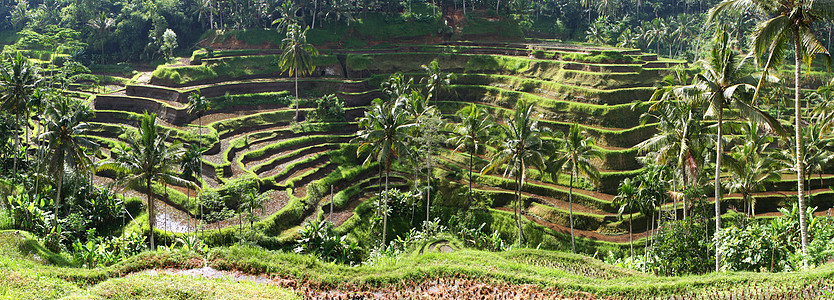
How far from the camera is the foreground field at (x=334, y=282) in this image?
61.5 ft

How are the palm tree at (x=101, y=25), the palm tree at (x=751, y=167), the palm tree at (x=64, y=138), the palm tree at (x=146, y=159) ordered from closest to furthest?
the palm tree at (x=146, y=159)
the palm tree at (x=64, y=138)
the palm tree at (x=751, y=167)
the palm tree at (x=101, y=25)

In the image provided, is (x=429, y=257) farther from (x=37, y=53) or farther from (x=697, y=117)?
(x=37, y=53)

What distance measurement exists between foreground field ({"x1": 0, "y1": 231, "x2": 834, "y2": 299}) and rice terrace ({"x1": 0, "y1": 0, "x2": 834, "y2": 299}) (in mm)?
111

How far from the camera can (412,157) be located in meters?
38.0

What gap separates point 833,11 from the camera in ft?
65.3

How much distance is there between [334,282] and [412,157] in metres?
17.1

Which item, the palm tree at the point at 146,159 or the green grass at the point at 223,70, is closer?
the palm tree at the point at 146,159

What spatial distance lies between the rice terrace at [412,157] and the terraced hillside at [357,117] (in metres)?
0.24

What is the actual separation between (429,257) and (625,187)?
49.5 ft

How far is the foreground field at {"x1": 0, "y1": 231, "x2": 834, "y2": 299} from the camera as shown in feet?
61.5

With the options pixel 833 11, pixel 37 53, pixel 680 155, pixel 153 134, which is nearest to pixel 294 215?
pixel 153 134

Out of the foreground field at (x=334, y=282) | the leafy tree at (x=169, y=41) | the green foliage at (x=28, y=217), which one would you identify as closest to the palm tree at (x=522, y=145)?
the foreground field at (x=334, y=282)

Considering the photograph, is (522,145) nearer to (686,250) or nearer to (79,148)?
(686,250)

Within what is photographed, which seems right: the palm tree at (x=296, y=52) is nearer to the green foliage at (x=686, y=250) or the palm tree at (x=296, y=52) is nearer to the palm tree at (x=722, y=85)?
the green foliage at (x=686, y=250)
